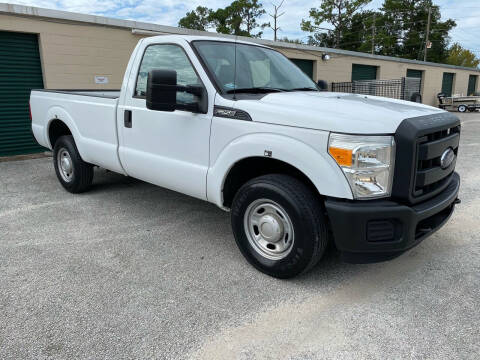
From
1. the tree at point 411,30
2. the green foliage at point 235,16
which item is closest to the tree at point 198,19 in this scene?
the green foliage at point 235,16

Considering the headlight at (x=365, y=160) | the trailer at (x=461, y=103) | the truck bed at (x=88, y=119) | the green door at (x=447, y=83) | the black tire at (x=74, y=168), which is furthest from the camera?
the green door at (x=447, y=83)

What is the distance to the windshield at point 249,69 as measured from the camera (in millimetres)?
3682

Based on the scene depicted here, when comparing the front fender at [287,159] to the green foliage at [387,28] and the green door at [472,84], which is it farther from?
the green foliage at [387,28]

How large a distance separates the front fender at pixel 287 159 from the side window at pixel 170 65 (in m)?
0.73

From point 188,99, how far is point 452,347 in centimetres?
287

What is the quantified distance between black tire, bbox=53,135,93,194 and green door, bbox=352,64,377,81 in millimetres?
17632

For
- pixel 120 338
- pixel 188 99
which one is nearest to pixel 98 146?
pixel 188 99

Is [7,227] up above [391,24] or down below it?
below

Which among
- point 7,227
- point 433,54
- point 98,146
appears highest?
point 433,54

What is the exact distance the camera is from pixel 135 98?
432cm

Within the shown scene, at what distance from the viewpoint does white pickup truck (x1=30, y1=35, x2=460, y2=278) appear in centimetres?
274

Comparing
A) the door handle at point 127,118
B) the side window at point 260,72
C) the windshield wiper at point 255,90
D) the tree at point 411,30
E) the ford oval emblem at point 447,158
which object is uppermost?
the tree at point 411,30

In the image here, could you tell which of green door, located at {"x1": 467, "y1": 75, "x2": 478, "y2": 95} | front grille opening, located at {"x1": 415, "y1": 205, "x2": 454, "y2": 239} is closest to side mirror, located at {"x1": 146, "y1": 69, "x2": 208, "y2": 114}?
front grille opening, located at {"x1": 415, "y1": 205, "x2": 454, "y2": 239}

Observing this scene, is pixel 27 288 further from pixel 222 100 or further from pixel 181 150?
pixel 222 100
